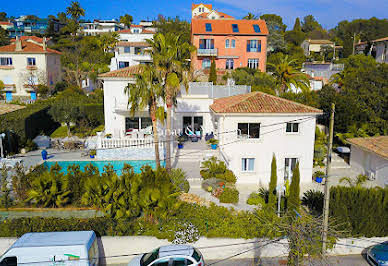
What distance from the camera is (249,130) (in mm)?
24031

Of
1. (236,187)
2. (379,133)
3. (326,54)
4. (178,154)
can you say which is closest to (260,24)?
A: (326,54)

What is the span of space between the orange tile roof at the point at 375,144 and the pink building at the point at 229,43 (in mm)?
36088

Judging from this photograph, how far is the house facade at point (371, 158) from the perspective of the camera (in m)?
23.2

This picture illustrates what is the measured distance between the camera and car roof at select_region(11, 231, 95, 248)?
539 inches

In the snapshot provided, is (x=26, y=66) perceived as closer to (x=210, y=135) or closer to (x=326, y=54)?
(x=210, y=135)

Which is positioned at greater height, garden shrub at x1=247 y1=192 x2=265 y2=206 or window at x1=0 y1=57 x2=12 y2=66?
window at x1=0 y1=57 x2=12 y2=66

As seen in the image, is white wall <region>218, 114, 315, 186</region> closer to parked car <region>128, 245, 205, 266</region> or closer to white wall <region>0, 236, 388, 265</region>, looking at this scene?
white wall <region>0, 236, 388, 265</region>

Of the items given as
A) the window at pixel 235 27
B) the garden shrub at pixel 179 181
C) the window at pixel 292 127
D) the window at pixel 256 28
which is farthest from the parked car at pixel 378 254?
the window at pixel 256 28

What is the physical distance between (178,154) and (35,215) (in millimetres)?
12998

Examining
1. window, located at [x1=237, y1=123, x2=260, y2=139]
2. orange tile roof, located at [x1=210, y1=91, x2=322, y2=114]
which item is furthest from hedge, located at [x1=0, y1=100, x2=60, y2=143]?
window, located at [x1=237, y1=123, x2=260, y2=139]

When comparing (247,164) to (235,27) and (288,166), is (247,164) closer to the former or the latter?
(288,166)

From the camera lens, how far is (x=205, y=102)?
107 feet

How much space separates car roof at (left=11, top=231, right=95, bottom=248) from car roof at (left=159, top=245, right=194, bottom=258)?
3.10 m

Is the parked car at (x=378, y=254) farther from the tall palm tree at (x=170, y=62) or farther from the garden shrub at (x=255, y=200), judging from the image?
the tall palm tree at (x=170, y=62)
